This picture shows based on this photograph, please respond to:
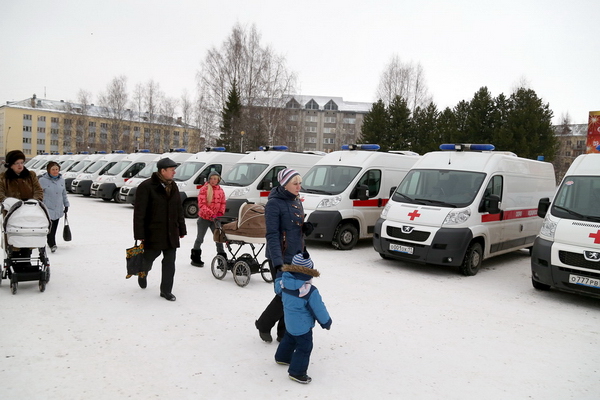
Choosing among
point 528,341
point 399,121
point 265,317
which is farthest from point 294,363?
point 399,121

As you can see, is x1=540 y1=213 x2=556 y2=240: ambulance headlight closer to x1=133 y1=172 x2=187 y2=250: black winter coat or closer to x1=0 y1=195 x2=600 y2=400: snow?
x1=0 y1=195 x2=600 y2=400: snow

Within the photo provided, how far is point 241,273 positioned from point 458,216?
4.16m

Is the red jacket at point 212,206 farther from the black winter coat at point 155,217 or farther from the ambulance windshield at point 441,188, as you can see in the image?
the ambulance windshield at point 441,188

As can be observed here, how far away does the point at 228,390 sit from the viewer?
158 inches

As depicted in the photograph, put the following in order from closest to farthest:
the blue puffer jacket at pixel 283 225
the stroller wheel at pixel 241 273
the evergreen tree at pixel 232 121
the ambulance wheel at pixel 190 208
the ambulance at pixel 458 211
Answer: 1. the blue puffer jacket at pixel 283 225
2. the stroller wheel at pixel 241 273
3. the ambulance at pixel 458 211
4. the ambulance wheel at pixel 190 208
5. the evergreen tree at pixel 232 121

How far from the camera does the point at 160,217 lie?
20.7 feet

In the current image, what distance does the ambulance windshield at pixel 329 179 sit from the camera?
11.6m

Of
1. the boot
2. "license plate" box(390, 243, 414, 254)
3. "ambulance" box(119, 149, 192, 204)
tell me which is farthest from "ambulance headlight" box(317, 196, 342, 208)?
"ambulance" box(119, 149, 192, 204)

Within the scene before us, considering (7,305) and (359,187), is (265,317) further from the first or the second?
(359,187)

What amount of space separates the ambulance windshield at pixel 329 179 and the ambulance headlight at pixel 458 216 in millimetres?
3063

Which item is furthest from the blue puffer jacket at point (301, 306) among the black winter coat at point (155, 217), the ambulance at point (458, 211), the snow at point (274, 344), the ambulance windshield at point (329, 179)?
the ambulance windshield at point (329, 179)

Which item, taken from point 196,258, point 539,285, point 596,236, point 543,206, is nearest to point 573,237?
point 596,236

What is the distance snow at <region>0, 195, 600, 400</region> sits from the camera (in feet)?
13.6

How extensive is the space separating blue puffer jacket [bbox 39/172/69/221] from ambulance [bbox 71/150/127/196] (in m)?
14.5
